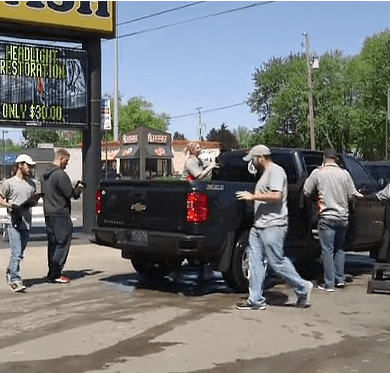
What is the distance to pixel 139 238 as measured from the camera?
897cm

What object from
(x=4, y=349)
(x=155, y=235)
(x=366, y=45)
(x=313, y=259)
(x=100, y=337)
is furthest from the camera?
(x=366, y=45)

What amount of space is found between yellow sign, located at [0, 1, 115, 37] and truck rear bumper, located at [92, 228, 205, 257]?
6525 millimetres

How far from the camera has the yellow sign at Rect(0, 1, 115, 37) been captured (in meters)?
14.3

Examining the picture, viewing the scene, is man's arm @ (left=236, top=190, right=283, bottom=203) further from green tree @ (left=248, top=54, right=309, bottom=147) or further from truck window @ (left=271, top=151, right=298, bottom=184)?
green tree @ (left=248, top=54, right=309, bottom=147)

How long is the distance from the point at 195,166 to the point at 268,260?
285cm

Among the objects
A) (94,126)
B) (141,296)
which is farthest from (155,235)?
(94,126)

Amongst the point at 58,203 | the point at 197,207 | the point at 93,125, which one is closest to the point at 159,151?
the point at 93,125

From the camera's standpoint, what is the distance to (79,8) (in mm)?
15070

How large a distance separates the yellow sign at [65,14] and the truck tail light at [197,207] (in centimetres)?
764

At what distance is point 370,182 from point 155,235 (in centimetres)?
407

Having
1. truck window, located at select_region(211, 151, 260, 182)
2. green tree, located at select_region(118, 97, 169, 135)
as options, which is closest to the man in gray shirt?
truck window, located at select_region(211, 151, 260, 182)

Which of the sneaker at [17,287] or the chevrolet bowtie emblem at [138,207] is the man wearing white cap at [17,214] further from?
the chevrolet bowtie emblem at [138,207]

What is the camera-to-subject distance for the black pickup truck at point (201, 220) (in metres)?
8.51

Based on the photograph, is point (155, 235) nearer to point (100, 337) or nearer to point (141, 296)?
point (141, 296)
